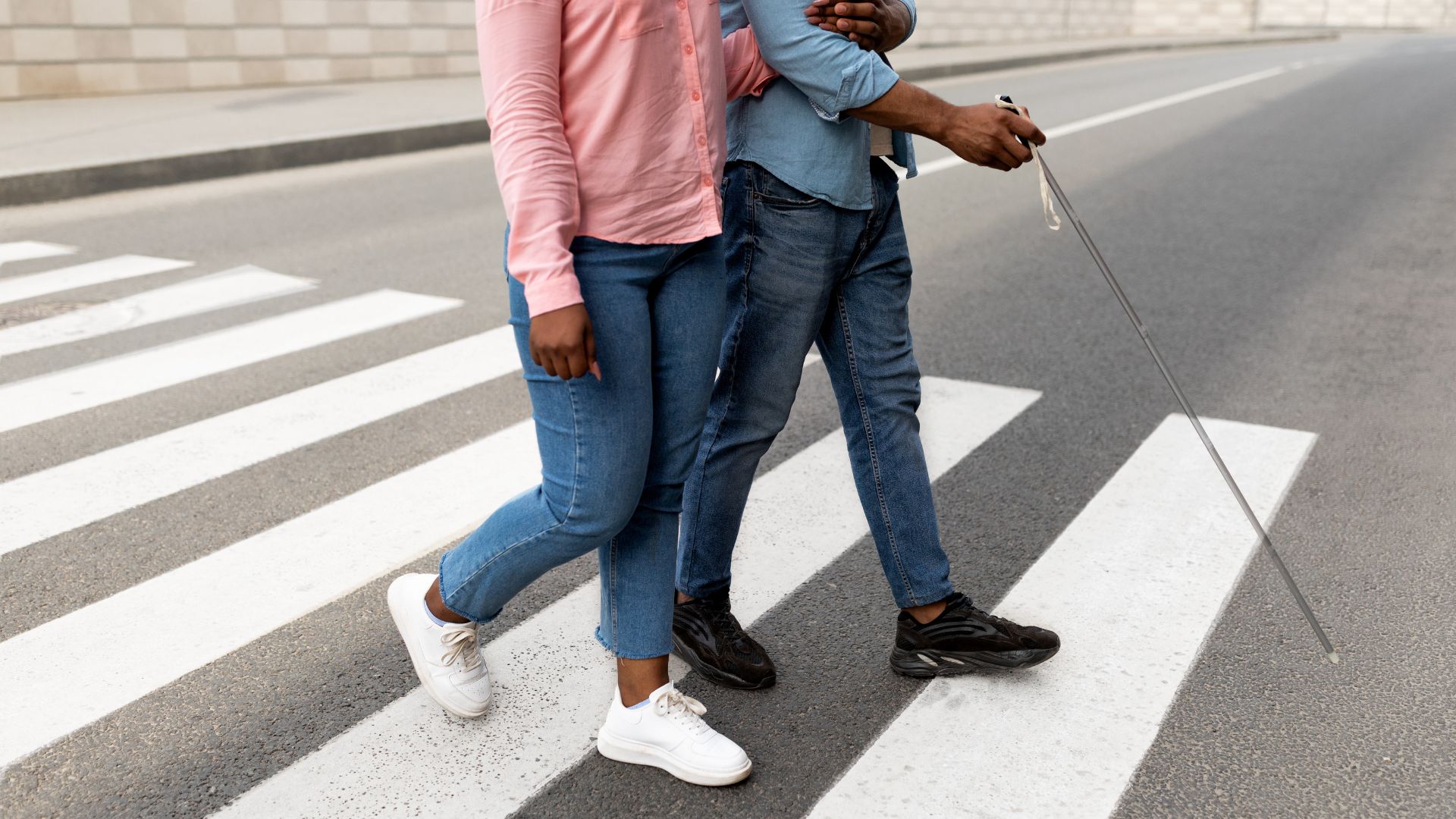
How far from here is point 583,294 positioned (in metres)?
2.21

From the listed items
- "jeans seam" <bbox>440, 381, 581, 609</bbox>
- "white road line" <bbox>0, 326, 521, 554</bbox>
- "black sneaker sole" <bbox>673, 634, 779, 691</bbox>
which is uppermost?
"jeans seam" <bbox>440, 381, 581, 609</bbox>

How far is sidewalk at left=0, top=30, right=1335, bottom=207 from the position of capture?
29.5ft

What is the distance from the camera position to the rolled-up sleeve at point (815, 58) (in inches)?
93.7

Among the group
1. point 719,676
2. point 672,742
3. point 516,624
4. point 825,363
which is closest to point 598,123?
point 825,363

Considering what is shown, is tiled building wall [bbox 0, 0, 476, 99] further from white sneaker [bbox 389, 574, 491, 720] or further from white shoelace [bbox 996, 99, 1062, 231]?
white shoelace [bbox 996, 99, 1062, 231]

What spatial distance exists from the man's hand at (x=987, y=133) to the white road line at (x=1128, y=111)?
23.4 feet

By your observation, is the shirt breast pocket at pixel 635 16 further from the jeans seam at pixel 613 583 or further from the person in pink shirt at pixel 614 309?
the jeans seam at pixel 613 583

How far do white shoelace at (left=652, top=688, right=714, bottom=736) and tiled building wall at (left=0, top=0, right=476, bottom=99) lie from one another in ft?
38.3

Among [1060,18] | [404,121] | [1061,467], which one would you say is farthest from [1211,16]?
[1061,467]

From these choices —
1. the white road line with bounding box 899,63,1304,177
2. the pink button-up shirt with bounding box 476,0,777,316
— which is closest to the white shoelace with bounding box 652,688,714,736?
the pink button-up shirt with bounding box 476,0,777,316

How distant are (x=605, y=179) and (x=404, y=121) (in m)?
10.1

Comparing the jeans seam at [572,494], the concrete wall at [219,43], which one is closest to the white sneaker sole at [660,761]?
the jeans seam at [572,494]

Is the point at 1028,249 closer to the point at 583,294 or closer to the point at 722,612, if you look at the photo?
the point at 722,612

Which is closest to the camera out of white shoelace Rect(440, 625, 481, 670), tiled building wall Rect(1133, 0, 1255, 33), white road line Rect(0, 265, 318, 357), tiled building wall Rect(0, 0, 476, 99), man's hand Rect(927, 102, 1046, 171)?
man's hand Rect(927, 102, 1046, 171)
